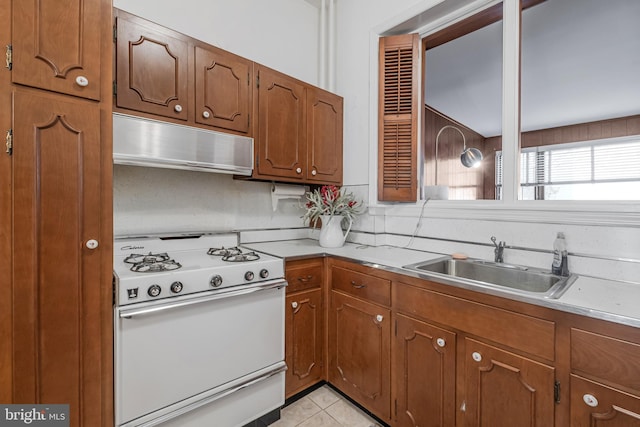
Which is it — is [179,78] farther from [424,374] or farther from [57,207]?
[424,374]

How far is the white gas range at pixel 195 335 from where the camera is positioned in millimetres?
1188

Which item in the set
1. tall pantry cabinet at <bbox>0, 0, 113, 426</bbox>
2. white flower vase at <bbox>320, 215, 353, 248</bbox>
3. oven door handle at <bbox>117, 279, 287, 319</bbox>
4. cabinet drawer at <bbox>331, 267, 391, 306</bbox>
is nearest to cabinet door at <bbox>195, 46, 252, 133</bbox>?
tall pantry cabinet at <bbox>0, 0, 113, 426</bbox>

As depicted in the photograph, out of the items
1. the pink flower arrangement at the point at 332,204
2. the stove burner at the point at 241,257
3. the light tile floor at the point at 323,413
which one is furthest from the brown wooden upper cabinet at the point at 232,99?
the light tile floor at the point at 323,413

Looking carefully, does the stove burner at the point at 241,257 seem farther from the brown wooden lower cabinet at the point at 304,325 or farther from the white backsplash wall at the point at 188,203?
the white backsplash wall at the point at 188,203

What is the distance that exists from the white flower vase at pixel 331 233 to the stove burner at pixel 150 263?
1061mm

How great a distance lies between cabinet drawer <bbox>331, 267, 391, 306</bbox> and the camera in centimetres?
159

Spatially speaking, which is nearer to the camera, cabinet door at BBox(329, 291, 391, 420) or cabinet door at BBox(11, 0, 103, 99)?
cabinet door at BBox(11, 0, 103, 99)

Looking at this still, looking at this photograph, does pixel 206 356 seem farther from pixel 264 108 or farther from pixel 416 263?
pixel 264 108

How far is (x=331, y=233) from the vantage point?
2.18m

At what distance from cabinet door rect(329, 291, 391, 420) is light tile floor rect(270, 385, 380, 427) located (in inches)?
3.4

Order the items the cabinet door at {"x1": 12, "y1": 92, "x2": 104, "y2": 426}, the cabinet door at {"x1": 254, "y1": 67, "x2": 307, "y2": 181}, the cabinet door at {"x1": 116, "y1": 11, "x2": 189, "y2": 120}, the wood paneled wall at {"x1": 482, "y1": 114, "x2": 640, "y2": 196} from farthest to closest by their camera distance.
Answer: the wood paneled wall at {"x1": 482, "y1": 114, "x2": 640, "y2": 196} → the cabinet door at {"x1": 254, "y1": 67, "x2": 307, "y2": 181} → the cabinet door at {"x1": 116, "y1": 11, "x2": 189, "y2": 120} → the cabinet door at {"x1": 12, "y1": 92, "x2": 104, "y2": 426}

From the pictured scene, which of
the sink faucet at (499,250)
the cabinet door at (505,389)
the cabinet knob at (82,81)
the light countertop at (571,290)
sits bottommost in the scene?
the cabinet door at (505,389)

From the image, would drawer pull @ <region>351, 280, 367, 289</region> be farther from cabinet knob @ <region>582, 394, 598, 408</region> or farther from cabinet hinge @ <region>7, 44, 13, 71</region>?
cabinet hinge @ <region>7, 44, 13, 71</region>

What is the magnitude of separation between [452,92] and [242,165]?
8.52ft
